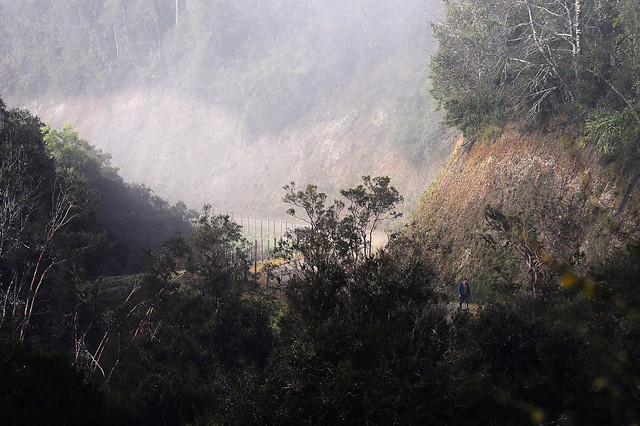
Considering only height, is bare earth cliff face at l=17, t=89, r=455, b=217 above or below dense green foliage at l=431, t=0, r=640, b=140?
above

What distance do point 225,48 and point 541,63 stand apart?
63947mm

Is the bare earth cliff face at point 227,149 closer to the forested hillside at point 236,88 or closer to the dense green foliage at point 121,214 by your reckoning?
the forested hillside at point 236,88

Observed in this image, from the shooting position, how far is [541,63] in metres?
20.8

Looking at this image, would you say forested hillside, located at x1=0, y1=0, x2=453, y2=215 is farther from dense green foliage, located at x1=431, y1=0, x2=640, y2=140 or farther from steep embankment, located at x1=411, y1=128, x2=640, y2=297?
steep embankment, located at x1=411, y1=128, x2=640, y2=297

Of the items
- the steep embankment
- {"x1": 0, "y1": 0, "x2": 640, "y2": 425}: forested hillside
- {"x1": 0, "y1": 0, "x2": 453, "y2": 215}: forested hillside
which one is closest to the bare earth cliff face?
{"x1": 0, "y1": 0, "x2": 453, "y2": 215}: forested hillside

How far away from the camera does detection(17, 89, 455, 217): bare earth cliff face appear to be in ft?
174

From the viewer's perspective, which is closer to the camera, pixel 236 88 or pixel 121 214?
pixel 121 214

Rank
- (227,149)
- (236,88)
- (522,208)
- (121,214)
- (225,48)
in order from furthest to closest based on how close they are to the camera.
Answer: (225,48) < (236,88) < (227,149) < (121,214) < (522,208)

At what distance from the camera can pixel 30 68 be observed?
302ft

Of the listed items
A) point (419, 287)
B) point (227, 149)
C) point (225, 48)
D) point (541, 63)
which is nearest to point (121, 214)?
point (419, 287)

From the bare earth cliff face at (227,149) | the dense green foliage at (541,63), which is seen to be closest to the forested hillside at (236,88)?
the bare earth cliff face at (227,149)

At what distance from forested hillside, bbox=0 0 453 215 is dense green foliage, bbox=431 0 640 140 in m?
18.8

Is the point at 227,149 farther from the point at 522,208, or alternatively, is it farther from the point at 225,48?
the point at 522,208

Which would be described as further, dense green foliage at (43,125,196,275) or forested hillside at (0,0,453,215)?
forested hillside at (0,0,453,215)
